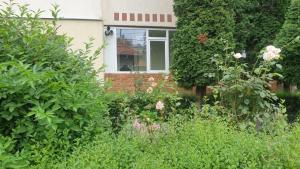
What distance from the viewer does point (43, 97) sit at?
144 inches

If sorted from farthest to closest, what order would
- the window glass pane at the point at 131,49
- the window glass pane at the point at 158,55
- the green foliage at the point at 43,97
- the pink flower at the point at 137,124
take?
the window glass pane at the point at 158,55
the window glass pane at the point at 131,49
the pink flower at the point at 137,124
the green foliage at the point at 43,97

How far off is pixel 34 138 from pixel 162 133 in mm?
1028

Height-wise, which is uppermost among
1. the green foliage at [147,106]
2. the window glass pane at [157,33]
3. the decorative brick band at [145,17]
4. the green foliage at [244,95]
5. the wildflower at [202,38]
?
the decorative brick band at [145,17]

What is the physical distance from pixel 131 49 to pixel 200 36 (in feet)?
9.73

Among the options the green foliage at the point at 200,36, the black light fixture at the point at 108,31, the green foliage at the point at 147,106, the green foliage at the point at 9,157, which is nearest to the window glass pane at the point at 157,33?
the black light fixture at the point at 108,31

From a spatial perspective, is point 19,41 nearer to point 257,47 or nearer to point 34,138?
point 34,138

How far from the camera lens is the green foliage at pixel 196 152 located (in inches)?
128

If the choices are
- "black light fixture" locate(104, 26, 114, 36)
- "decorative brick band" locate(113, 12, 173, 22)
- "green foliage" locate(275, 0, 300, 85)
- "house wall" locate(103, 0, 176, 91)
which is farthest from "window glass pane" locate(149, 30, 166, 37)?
"green foliage" locate(275, 0, 300, 85)

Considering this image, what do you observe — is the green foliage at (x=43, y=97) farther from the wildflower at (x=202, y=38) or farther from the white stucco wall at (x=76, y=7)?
the white stucco wall at (x=76, y=7)

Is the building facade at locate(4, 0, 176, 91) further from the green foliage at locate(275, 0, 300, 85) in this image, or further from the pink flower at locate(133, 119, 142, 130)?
the pink flower at locate(133, 119, 142, 130)

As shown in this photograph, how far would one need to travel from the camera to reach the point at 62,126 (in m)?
3.69

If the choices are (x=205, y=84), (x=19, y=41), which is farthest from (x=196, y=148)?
(x=205, y=84)

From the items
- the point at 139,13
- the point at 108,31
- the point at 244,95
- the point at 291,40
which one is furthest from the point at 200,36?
the point at 244,95

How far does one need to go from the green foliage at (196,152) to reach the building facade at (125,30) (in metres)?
10.4
